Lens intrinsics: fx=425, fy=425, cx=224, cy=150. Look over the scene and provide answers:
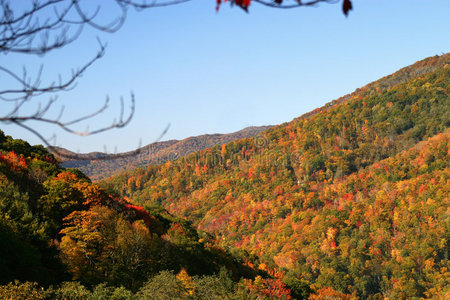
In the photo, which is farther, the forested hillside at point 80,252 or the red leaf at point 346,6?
the forested hillside at point 80,252

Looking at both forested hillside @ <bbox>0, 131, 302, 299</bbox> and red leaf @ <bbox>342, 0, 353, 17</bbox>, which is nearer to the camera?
red leaf @ <bbox>342, 0, 353, 17</bbox>

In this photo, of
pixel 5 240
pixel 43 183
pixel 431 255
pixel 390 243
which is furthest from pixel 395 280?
pixel 5 240

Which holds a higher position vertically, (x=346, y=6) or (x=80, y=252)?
(x=346, y=6)

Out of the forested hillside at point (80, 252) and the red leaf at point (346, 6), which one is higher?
the red leaf at point (346, 6)

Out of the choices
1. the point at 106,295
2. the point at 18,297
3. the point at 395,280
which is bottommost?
the point at 395,280

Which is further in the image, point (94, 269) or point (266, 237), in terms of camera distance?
point (266, 237)

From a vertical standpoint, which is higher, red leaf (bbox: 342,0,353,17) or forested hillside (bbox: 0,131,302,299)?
red leaf (bbox: 342,0,353,17)

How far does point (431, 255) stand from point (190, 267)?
119 meters

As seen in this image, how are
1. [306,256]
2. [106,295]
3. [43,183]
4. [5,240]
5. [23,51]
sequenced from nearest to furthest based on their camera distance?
1. [23,51]
2. [106,295]
3. [5,240]
4. [43,183]
5. [306,256]

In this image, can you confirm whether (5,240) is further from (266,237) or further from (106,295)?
(266,237)

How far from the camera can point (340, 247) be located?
16425 centimetres

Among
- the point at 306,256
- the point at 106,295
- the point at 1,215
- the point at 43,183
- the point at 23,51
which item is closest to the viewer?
the point at 23,51

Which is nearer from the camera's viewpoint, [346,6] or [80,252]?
[346,6]

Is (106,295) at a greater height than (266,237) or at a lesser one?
greater
